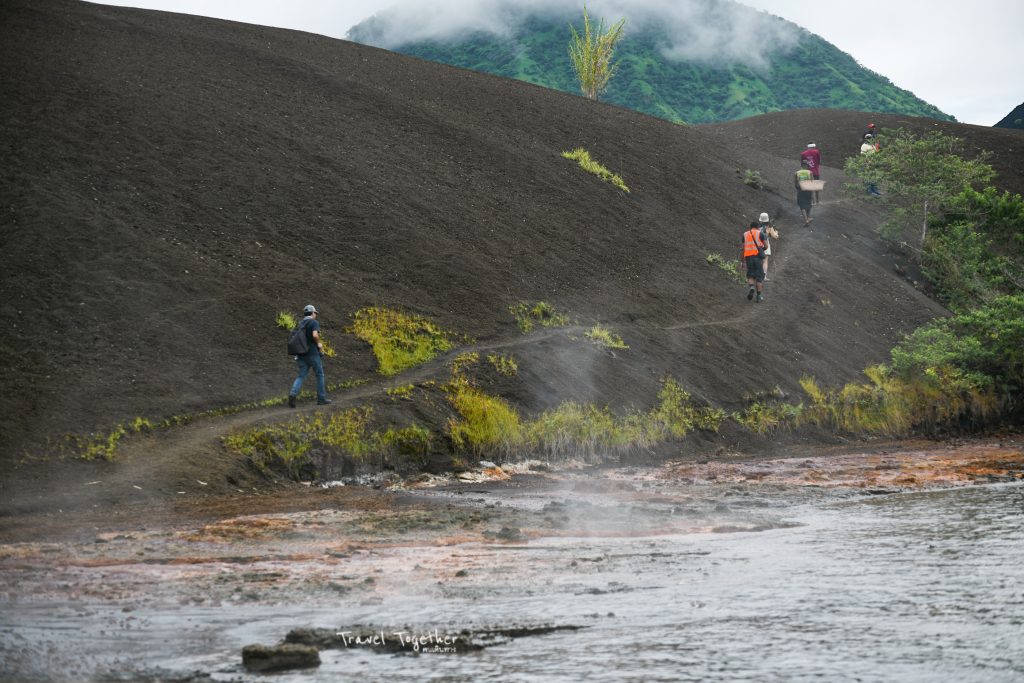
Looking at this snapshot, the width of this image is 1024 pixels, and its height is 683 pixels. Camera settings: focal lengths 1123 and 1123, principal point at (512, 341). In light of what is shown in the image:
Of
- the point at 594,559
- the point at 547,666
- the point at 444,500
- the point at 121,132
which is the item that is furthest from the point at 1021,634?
the point at 121,132

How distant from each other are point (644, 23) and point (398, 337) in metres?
86.1

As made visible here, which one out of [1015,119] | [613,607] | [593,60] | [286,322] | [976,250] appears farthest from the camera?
[1015,119]

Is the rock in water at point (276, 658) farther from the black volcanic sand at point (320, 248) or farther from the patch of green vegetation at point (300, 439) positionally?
the patch of green vegetation at point (300, 439)

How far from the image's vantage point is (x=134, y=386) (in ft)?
63.9

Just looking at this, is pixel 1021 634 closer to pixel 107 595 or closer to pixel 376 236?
pixel 107 595

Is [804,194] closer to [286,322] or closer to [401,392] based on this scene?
[286,322]

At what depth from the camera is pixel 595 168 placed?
3981 cm

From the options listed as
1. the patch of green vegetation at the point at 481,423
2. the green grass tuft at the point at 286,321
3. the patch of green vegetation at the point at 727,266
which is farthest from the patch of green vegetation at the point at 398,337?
the patch of green vegetation at the point at 727,266

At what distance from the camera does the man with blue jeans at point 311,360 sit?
1978 centimetres

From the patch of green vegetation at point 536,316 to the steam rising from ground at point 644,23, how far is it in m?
75.7

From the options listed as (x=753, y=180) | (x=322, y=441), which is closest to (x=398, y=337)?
(x=322, y=441)

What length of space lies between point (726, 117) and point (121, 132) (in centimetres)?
6885

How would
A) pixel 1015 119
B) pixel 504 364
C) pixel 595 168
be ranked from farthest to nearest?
pixel 1015 119
pixel 595 168
pixel 504 364

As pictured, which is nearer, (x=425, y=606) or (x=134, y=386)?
(x=425, y=606)
